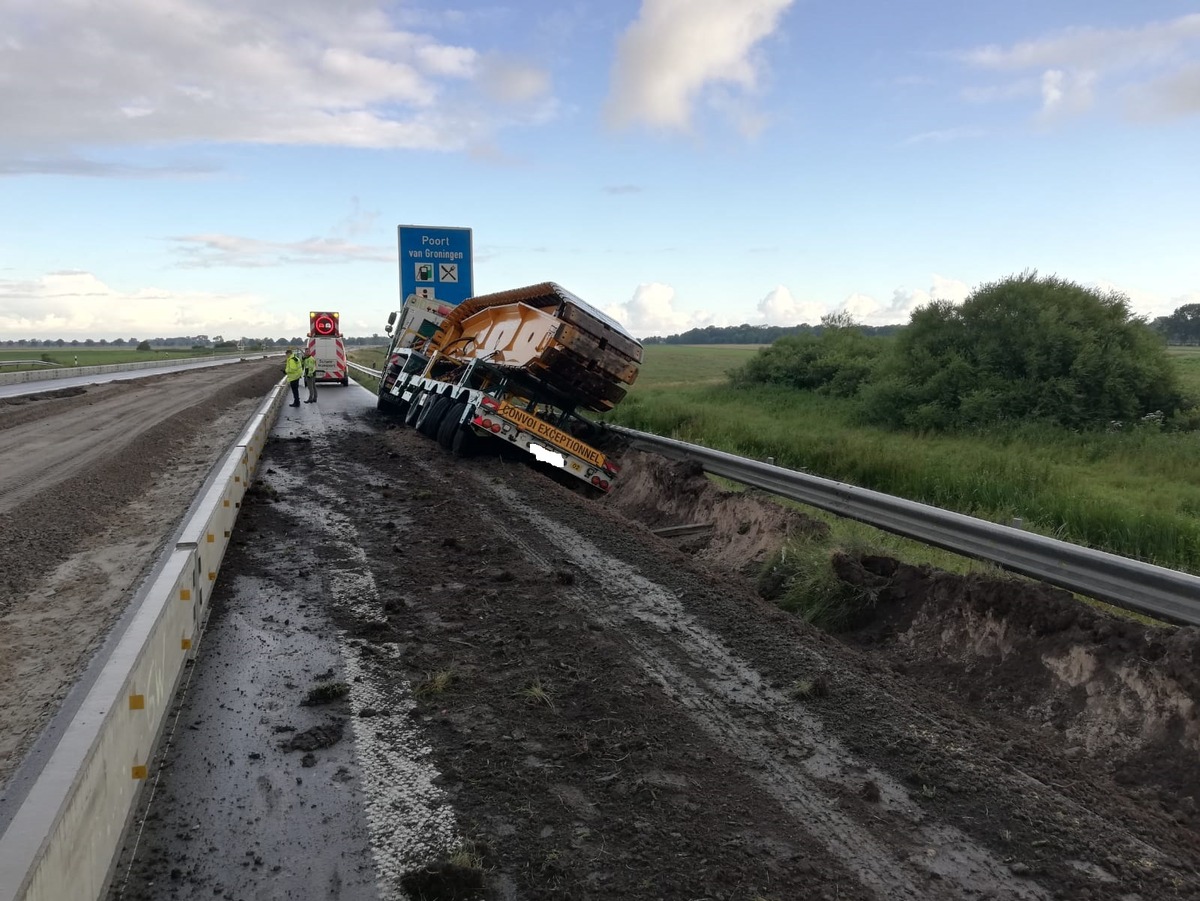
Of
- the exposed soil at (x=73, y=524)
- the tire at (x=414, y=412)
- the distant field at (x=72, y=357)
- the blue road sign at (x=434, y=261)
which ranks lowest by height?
the distant field at (x=72, y=357)

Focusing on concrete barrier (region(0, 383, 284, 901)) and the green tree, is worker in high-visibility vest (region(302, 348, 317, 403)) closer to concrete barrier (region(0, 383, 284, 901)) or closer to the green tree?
the green tree

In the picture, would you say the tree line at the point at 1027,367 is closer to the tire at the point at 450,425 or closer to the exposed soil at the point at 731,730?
the tire at the point at 450,425

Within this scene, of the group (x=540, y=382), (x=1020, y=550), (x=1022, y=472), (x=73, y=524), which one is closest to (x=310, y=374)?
(x=540, y=382)

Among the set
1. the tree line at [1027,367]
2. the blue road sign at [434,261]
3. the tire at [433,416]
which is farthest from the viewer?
the blue road sign at [434,261]

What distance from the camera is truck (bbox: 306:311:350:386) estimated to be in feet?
107

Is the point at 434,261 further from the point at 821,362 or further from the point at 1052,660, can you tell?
the point at 1052,660

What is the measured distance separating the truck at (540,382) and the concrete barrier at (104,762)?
6454mm

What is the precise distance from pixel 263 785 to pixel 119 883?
0.68m

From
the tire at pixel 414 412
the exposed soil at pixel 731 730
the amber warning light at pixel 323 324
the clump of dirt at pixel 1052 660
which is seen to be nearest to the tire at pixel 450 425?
the tire at pixel 414 412

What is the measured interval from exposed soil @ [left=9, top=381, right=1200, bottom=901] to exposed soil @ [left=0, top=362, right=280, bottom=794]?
1.01 metres

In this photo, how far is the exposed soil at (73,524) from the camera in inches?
183

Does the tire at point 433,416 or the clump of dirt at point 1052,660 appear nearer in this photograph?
the clump of dirt at point 1052,660

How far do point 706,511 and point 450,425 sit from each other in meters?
5.45

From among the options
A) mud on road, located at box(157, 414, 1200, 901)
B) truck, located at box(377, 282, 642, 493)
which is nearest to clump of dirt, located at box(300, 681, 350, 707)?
mud on road, located at box(157, 414, 1200, 901)
